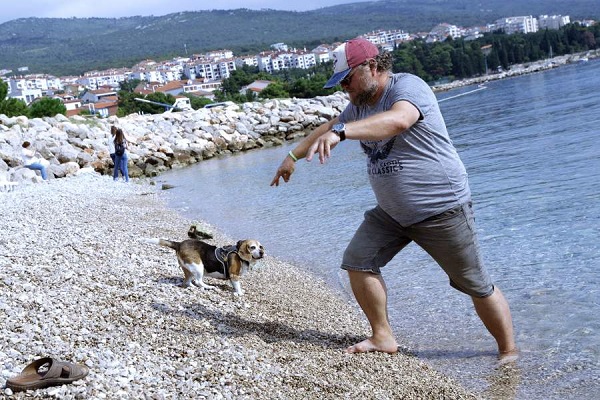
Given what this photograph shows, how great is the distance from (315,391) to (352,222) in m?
7.87

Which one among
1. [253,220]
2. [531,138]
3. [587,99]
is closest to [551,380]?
[253,220]

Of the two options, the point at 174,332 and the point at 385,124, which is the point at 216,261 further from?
the point at 385,124

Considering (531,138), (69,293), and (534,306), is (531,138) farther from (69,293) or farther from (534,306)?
(69,293)

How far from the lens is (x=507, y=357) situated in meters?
5.35

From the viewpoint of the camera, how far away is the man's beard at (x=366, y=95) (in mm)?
4555

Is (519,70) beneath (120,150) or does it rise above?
beneath

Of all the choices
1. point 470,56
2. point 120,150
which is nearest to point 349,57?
point 120,150

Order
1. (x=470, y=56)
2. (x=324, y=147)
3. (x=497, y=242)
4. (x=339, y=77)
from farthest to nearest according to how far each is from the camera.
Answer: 1. (x=470, y=56)
2. (x=497, y=242)
3. (x=339, y=77)
4. (x=324, y=147)

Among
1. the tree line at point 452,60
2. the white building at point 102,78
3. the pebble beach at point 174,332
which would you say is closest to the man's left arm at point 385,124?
the pebble beach at point 174,332

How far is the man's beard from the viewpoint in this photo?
4.55m

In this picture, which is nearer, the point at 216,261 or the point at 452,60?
the point at 216,261

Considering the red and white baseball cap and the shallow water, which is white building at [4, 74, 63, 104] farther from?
the red and white baseball cap

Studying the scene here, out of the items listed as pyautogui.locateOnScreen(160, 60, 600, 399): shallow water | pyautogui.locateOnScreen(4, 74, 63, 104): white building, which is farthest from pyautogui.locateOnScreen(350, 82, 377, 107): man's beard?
pyautogui.locateOnScreen(4, 74, 63, 104): white building

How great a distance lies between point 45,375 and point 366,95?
2471mm
